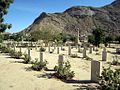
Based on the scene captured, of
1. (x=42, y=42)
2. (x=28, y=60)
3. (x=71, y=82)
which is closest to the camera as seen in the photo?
(x=71, y=82)

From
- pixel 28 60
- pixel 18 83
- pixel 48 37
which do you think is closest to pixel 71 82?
pixel 18 83

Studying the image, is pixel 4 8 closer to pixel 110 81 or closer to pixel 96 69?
pixel 96 69

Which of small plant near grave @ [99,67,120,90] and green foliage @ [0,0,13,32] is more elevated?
green foliage @ [0,0,13,32]

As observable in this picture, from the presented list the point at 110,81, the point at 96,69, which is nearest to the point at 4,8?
the point at 96,69

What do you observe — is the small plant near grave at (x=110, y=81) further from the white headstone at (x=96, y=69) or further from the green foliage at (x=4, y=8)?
the green foliage at (x=4, y=8)

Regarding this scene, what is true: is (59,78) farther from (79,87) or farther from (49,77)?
(79,87)

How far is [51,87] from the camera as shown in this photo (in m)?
11.8

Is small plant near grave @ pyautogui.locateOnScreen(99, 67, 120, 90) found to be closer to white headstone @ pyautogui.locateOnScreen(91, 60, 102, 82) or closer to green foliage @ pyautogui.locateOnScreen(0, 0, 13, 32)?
white headstone @ pyautogui.locateOnScreen(91, 60, 102, 82)

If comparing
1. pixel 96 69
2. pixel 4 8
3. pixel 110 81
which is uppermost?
pixel 4 8

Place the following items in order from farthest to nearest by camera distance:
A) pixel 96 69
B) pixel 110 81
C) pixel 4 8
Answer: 1. pixel 4 8
2. pixel 96 69
3. pixel 110 81

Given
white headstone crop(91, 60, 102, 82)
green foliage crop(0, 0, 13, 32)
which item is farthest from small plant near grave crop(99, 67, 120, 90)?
green foliage crop(0, 0, 13, 32)

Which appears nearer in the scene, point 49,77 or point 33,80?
point 33,80

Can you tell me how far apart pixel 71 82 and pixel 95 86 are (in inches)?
55.8

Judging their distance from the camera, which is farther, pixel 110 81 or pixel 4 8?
pixel 4 8
